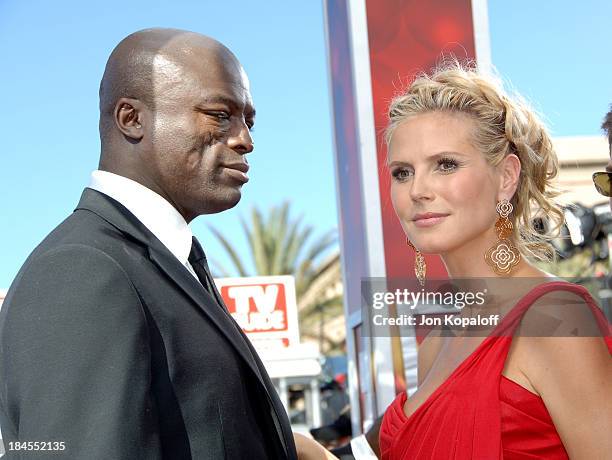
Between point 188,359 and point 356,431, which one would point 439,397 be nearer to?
point 188,359

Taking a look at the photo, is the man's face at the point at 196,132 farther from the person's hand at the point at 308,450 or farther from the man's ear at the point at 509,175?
the man's ear at the point at 509,175

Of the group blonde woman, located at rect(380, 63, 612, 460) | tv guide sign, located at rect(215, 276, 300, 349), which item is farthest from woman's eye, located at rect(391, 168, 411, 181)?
tv guide sign, located at rect(215, 276, 300, 349)

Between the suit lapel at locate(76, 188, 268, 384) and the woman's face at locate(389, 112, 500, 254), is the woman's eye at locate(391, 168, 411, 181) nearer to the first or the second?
the woman's face at locate(389, 112, 500, 254)

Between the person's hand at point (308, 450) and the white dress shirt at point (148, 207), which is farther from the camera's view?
the person's hand at point (308, 450)

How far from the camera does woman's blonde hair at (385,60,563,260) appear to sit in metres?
2.33

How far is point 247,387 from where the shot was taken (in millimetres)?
1743

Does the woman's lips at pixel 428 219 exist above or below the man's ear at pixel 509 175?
below

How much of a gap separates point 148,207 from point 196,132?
19cm

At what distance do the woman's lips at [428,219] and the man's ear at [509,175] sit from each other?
183 millimetres

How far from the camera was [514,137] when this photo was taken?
7.66 ft

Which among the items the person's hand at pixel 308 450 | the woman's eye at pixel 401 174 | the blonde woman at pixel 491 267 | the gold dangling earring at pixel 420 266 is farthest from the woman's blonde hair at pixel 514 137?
the person's hand at pixel 308 450

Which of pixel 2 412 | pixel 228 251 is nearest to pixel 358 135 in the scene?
pixel 2 412

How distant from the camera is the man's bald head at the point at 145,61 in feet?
6.00

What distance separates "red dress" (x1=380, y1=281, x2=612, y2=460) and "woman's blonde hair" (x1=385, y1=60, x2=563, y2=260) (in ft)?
0.75
